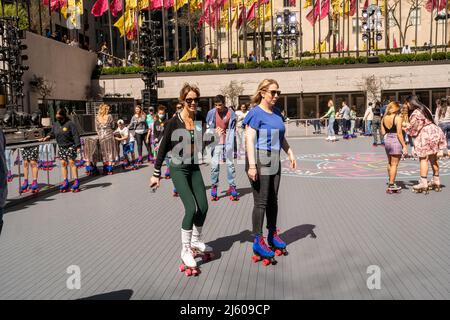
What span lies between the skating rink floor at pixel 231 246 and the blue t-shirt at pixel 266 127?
128cm

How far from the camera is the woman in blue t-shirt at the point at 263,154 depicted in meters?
5.04

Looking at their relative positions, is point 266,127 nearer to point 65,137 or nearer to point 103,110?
point 65,137

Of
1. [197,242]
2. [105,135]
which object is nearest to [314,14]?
[105,135]

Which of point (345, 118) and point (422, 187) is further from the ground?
point (345, 118)

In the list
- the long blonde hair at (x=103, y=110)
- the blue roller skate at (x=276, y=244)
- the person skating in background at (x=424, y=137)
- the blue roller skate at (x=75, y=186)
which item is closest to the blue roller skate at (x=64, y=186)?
the blue roller skate at (x=75, y=186)

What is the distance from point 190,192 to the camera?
501 cm

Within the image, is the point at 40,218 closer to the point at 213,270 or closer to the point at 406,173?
the point at 213,270

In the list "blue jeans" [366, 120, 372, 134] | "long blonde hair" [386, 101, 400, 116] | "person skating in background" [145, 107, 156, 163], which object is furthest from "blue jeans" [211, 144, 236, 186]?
"blue jeans" [366, 120, 372, 134]

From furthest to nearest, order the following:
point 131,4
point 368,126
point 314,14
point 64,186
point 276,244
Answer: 1. point 314,14
2. point 131,4
3. point 368,126
4. point 64,186
5. point 276,244

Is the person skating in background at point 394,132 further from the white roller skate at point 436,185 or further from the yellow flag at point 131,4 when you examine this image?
the yellow flag at point 131,4

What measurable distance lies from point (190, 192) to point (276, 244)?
46.9 inches

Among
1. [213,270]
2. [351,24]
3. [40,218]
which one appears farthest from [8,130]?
[351,24]
